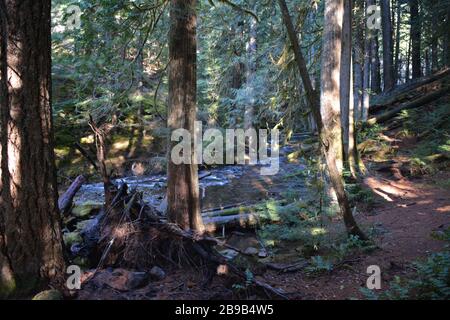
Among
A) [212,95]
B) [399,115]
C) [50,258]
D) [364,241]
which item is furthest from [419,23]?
[50,258]

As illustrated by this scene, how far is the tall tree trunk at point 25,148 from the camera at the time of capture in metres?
4.34

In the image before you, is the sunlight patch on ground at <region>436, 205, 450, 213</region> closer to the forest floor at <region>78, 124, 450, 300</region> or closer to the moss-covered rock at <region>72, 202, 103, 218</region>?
the forest floor at <region>78, 124, 450, 300</region>

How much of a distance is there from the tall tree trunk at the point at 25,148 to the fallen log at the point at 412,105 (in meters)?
16.7

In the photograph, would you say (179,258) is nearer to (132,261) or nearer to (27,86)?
(132,261)

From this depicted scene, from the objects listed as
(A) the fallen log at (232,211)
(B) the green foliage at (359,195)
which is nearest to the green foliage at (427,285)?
(B) the green foliage at (359,195)

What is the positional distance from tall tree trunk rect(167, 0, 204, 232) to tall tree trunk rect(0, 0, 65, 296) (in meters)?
3.03

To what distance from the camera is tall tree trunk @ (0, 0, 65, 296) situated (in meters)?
4.34

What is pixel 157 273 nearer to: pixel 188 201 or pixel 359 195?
pixel 188 201

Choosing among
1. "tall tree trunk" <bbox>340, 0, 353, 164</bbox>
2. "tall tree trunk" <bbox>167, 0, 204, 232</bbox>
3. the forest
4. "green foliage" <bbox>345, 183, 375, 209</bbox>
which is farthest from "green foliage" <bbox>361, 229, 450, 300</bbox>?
"tall tree trunk" <bbox>340, 0, 353, 164</bbox>

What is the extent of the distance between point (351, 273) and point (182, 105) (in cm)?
419

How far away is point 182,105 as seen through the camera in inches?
296
